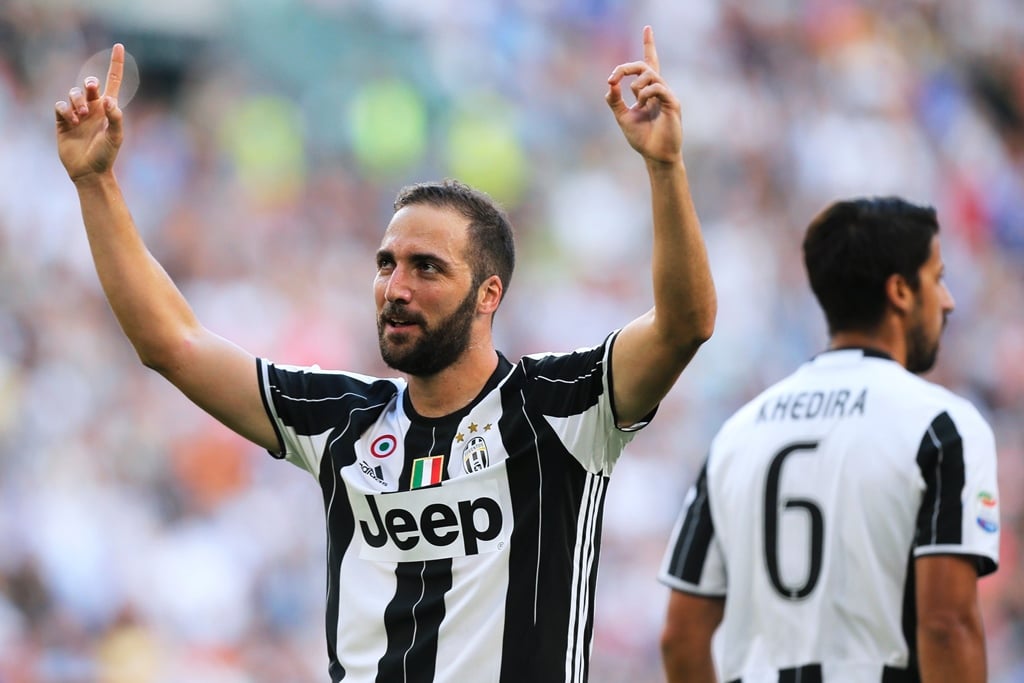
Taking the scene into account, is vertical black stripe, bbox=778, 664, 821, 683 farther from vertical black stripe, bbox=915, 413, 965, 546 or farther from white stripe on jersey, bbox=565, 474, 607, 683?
white stripe on jersey, bbox=565, 474, 607, 683

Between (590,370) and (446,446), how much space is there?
42 cm

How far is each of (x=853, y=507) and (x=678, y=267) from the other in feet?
3.64

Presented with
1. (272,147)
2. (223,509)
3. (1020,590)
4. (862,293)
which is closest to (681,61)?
(272,147)

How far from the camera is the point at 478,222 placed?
4.09 m

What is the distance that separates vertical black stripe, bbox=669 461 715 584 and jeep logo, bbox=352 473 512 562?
0.99m

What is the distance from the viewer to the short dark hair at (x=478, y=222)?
406 cm

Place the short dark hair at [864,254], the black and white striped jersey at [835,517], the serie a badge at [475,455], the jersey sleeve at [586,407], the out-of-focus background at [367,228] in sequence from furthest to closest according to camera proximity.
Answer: the out-of-focus background at [367,228] < the short dark hair at [864,254] < the black and white striped jersey at [835,517] < the serie a badge at [475,455] < the jersey sleeve at [586,407]

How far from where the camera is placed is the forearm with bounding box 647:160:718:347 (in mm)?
3516

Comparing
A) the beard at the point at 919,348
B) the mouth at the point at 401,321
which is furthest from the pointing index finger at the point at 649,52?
the beard at the point at 919,348

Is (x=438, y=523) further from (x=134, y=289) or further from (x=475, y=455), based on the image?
(x=134, y=289)

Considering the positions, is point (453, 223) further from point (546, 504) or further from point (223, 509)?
point (223, 509)

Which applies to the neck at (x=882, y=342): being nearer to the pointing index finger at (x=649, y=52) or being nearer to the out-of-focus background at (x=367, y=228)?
the pointing index finger at (x=649, y=52)

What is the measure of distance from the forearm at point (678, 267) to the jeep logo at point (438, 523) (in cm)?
64

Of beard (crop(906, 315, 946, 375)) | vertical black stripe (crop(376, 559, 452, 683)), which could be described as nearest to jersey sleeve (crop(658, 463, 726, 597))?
beard (crop(906, 315, 946, 375))
